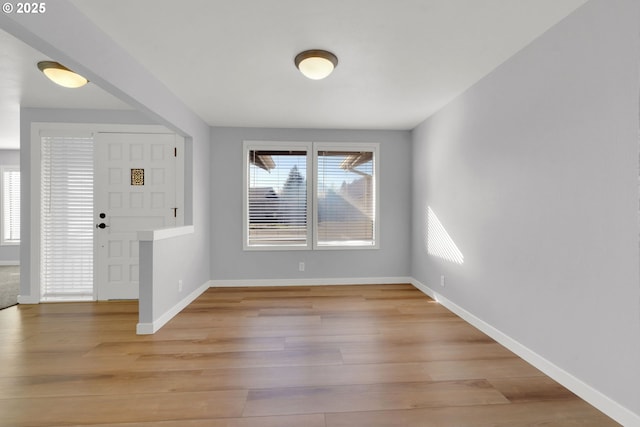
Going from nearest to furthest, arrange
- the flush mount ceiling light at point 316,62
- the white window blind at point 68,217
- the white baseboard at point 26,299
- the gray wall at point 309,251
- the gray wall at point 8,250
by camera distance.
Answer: the flush mount ceiling light at point 316,62 → the white baseboard at point 26,299 → the white window blind at point 68,217 → the gray wall at point 309,251 → the gray wall at point 8,250

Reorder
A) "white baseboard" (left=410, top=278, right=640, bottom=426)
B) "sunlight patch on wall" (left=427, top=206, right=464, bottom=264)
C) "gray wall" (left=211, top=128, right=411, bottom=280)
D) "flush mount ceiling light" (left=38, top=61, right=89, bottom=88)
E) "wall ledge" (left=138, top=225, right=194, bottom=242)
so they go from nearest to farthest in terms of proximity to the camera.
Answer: "white baseboard" (left=410, top=278, right=640, bottom=426), "flush mount ceiling light" (left=38, top=61, right=89, bottom=88), "wall ledge" (left=138, top=225, right=194, bottom=242), "sunlight patch on wall" (left=427, top=206, right=464, bottom=264), "gray wall" (left=211, top=128, right=411, bottom=280)

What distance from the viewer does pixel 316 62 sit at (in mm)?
2535

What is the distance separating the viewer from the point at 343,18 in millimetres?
2092

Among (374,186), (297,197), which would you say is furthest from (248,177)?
(374,186)

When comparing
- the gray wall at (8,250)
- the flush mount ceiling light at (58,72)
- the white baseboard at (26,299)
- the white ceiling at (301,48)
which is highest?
the white ceiling at (301,48)

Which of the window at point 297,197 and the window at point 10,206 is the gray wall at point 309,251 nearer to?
the window at point 297,197

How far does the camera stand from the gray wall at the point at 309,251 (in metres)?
4.74

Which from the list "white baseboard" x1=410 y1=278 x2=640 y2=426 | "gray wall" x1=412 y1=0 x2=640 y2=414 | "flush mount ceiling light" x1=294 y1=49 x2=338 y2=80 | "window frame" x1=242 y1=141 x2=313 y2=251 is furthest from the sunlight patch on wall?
"flush mount ceiling light" x1=294 y1=49 x2=338 y2=80

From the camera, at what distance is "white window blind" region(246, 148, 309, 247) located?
15.8 ft

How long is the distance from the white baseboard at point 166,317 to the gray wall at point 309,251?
2.36 ft

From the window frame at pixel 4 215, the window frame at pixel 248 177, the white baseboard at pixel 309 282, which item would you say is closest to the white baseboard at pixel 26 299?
the white baseboard at pixel 309 282

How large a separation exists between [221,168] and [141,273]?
2.24 metres

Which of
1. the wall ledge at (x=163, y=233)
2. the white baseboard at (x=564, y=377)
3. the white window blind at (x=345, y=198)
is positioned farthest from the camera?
the white window blind at (x=345, y=198)

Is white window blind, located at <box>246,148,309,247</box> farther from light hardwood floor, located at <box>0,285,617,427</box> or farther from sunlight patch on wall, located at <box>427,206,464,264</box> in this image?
sunlight patch on wall, located at <box>427,206,464,264</box>
